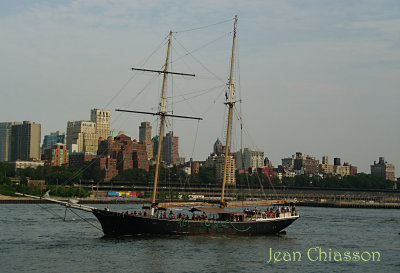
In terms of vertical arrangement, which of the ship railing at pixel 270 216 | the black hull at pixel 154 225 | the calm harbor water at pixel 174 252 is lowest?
the calm harbor water at pixel 174 252

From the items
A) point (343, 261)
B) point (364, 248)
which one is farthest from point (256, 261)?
point (364, 248)

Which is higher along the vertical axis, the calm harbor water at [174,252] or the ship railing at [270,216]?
the ship railing at [270,216]

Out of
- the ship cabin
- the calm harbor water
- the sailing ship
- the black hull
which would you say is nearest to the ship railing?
the sailing ship

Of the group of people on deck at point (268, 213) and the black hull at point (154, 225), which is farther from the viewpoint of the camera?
the group of people on deck at point (268, 213)

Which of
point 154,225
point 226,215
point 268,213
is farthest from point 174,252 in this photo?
point 268,213

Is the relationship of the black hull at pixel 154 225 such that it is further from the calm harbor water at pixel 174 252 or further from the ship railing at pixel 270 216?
the ship railing at pixel 270 216

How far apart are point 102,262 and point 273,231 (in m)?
33.5

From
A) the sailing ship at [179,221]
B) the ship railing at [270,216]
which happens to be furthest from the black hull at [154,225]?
the ship railing at [270,216]

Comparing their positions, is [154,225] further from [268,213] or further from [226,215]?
[268,213]

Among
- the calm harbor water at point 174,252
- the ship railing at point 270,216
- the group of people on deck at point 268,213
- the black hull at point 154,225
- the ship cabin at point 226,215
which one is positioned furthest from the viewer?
the group of people on deck at point 268,213

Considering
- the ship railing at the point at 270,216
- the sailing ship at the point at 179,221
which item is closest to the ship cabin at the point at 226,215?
the sailing ship at the point at 179,221

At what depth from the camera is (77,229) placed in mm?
92750

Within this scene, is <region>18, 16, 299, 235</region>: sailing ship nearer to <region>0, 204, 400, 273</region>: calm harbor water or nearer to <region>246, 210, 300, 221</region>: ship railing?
<region>246, 210, 300, 221</region>: ship railing

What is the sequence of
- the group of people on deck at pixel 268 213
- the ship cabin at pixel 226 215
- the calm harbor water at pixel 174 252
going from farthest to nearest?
1. the group of people on deck at pixel 268 213
2. the ship cabin at pixel 226 215
3. the calm harbor water at pixel 174 252
